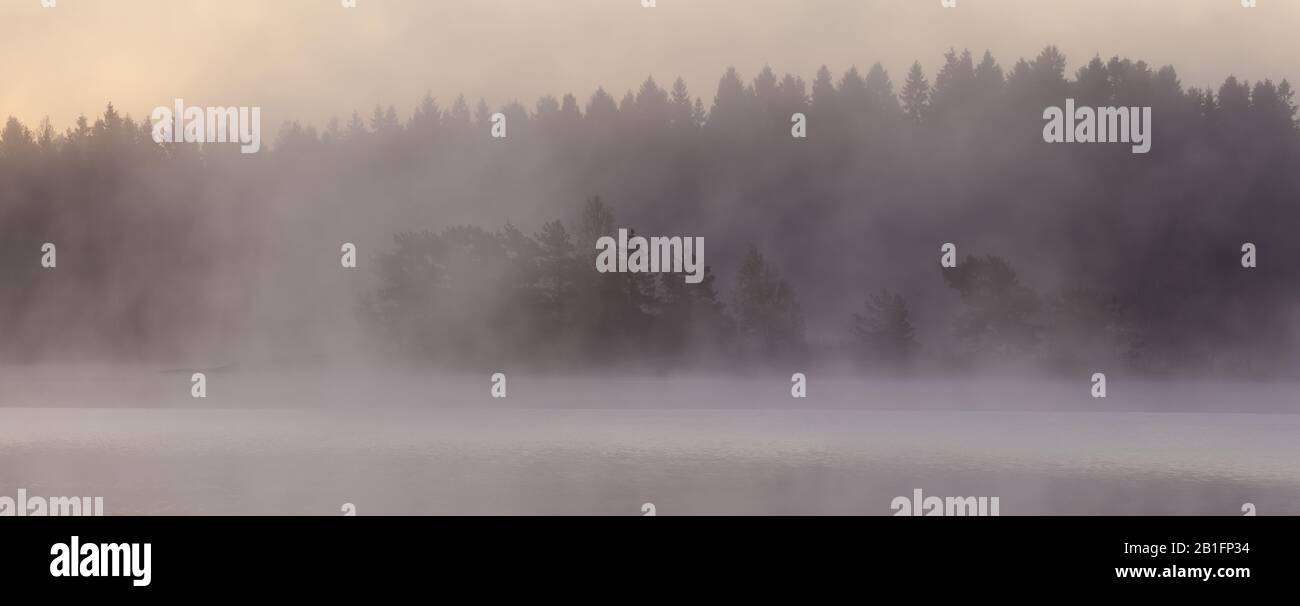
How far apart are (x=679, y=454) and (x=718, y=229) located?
100401 millimetres

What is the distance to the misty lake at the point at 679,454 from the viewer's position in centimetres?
2816

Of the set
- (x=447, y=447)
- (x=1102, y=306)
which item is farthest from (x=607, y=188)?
(x=447, y=447)

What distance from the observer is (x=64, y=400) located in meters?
82.9

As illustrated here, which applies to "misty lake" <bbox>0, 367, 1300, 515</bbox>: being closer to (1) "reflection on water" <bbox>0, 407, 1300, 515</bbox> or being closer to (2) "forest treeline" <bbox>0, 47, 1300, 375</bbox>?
(1) "reflection on water" <bbox>0, 407, 1300, 515</bbox>

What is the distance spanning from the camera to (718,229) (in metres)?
138

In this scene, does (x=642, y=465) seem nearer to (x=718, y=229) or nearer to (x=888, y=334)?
(x=888, y=334)

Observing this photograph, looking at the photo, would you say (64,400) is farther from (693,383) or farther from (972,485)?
(972,485)

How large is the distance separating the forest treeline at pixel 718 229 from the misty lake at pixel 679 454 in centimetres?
1033

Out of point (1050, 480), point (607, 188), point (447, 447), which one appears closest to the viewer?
point (1050, 480)

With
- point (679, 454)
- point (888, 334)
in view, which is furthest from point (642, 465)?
point (888, 334)

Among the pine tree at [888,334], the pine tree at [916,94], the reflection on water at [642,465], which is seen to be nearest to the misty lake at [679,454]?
the reflection on water at [642,465]

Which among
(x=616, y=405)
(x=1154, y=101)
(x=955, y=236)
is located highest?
(x=1154, y=101)

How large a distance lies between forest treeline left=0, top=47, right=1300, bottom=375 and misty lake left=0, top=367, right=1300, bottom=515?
10328mm
